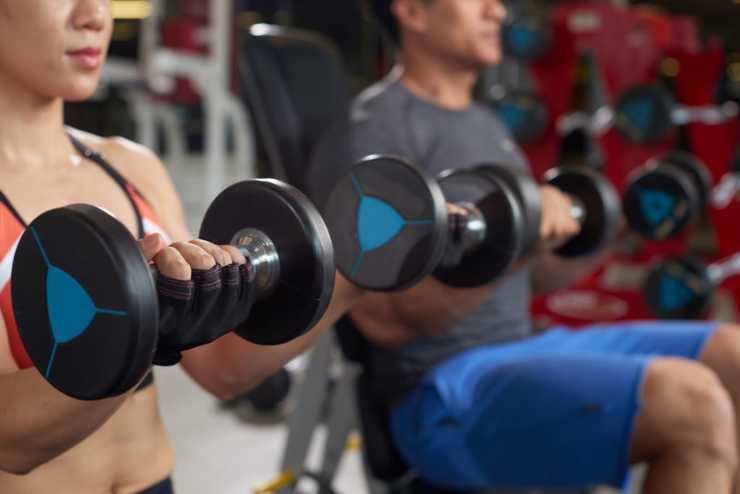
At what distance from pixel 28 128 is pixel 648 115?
226 centimetres

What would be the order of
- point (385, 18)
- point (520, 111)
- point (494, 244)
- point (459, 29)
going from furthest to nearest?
point (520, 111)
point (385, 18)
point (459, 29)
point (494, 244)

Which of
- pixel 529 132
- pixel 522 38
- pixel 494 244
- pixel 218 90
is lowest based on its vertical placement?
pixel 218 90

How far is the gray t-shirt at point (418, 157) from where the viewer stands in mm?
1442

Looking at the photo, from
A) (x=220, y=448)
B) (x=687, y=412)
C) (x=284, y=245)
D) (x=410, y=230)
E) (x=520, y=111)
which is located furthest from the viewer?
(x=520, y=111)

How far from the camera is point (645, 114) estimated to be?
2.79 metres

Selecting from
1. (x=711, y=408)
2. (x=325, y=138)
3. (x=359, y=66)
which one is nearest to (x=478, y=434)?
(x=711, y=408)

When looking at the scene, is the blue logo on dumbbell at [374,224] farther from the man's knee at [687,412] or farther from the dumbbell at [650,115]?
the dumbbell at [650,115]

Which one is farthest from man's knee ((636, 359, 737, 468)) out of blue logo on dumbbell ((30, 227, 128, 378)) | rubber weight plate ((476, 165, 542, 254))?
blue logo on dumbbell ((30, 227, 128, 378))

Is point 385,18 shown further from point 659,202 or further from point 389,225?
point 389,225

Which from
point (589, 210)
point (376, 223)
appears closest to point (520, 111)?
point (589, 210)

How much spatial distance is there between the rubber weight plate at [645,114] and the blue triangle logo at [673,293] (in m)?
0.56

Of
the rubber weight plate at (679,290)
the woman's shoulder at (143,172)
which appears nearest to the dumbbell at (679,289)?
the rubber weight plate at (679,290)

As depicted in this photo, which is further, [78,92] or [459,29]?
[459,29]

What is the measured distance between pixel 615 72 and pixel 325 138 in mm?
1791
